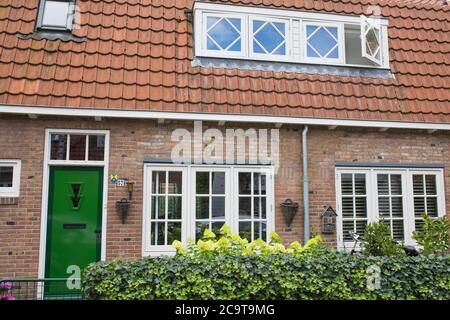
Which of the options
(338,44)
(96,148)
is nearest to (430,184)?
(338,44)

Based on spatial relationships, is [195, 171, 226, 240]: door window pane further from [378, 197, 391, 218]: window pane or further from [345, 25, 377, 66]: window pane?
[345, 25, 377, 66]: window pane

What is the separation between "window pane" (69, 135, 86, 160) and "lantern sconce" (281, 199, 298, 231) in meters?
3.88

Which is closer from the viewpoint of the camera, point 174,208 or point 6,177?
point 6,177

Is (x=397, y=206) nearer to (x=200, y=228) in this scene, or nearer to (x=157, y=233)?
(x=200, y=228)

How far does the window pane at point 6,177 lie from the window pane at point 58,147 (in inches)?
28.4

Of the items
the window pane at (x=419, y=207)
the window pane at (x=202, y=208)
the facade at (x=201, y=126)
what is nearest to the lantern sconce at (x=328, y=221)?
the facade at (x=201, y=126)

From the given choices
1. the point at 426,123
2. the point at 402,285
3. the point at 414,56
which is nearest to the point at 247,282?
the point at 402,285

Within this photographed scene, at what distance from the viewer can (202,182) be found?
7715 mm

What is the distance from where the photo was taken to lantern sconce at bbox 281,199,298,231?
7.70 metres

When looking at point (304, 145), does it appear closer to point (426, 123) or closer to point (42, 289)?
point (426, 123)

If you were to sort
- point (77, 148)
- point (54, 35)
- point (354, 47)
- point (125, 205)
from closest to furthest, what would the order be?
point (125, 205) → point (77, 148) → point (54, 35) → point (354, 47)

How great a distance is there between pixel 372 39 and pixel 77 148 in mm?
6819

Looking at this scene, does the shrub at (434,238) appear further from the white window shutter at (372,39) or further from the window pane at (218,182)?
the white window shutter at (372,39)
